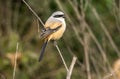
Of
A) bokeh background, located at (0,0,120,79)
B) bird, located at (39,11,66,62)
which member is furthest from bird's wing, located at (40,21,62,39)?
bokeh background, located at (0,0,120,79)

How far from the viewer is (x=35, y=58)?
270 inches

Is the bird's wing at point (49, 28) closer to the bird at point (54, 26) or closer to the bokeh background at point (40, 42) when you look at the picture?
the bird at point (54, 26)

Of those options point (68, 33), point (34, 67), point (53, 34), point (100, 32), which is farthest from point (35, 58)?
point (53, 34)

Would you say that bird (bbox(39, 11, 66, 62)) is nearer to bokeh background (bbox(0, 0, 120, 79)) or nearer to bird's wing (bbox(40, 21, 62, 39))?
bird's wing (bbox(40, 21, 62, 39))

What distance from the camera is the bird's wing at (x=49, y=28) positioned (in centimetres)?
445

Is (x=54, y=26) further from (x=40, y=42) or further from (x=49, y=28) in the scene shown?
(x=40, y=42)

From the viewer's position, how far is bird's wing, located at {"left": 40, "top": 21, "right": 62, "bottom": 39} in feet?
14.6

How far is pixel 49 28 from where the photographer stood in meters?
4.54

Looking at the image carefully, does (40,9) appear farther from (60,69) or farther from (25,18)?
(60,69)

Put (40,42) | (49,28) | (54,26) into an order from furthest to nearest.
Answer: (40,42)
(54,26)
(49,28)

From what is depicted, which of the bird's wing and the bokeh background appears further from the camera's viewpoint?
the bokeh background

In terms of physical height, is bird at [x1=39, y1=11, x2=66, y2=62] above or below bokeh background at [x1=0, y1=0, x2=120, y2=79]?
above

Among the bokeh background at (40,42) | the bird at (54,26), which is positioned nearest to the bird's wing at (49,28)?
the bird at (54,26)

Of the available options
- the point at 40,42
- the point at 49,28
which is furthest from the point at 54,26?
the point at 40,42
